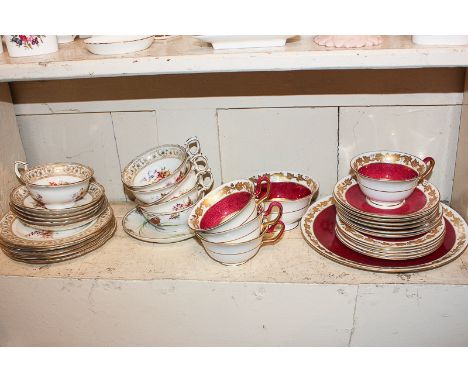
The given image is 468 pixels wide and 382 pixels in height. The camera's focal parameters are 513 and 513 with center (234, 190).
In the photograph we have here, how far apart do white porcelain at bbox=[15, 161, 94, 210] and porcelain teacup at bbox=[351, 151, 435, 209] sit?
64 cm

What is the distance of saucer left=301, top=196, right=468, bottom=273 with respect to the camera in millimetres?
1067

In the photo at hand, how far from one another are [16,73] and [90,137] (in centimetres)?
36

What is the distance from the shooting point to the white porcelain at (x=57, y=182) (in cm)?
118

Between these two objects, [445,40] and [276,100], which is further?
[276,100]

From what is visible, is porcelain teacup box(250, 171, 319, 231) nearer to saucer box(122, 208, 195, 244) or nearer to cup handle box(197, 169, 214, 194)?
cup handle box(197, 169, 214, 194)

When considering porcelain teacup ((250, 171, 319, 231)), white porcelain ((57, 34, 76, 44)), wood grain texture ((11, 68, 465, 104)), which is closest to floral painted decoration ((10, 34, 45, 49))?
white porcelain ((57, 34, 76, 44))

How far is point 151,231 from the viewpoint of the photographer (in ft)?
4.14

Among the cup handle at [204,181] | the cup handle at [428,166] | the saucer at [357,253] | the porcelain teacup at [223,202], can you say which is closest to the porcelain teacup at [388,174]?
the cup handle at [428,166]

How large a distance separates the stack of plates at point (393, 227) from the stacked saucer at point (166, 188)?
13.3 inches

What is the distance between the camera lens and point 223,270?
112cm

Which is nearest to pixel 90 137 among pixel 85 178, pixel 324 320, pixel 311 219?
pixel 85 178

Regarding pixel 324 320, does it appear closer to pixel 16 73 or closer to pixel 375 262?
pixel 375 262

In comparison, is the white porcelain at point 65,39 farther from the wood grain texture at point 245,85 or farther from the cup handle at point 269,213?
the cup handle at point 269,213

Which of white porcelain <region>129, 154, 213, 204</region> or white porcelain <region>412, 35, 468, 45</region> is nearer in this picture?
white porcelain <region>412, 35, 468, 45</region>
